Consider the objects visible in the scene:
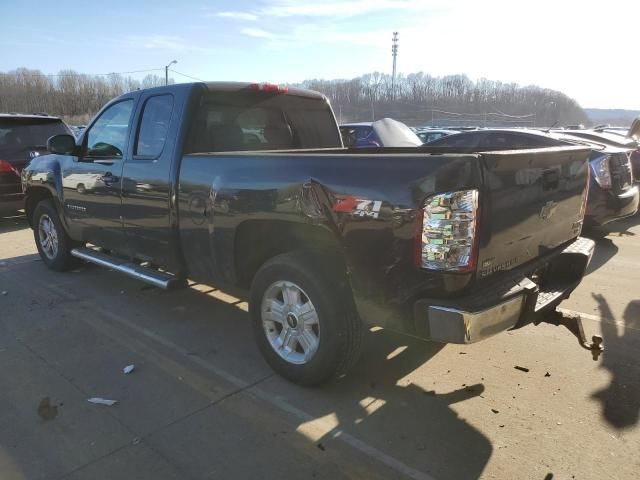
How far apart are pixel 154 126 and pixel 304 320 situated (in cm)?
232

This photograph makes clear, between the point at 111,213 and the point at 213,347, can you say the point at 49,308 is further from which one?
the point at 213,347

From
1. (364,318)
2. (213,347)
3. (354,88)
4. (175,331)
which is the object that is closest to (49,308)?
(175,331)

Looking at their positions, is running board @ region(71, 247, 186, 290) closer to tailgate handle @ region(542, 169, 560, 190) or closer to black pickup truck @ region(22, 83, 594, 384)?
black pickup truck @ region(22, 83, 594, 384)

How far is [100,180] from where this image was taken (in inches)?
194

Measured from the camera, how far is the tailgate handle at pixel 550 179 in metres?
3.11

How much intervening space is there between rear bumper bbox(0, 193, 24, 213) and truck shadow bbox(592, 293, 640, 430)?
952 centimetres

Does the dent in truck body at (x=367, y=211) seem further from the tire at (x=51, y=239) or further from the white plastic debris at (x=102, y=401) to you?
the tire at (x=51, y=239)

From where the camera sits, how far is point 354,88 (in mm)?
96812

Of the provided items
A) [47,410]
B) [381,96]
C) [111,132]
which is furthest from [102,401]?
[381,96]

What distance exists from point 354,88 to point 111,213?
96838 mm

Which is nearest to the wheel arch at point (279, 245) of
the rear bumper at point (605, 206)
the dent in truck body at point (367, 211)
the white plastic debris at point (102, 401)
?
the dent in truck body at point (367, 211)

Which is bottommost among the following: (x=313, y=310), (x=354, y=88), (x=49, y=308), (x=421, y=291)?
(x=49, y=308)

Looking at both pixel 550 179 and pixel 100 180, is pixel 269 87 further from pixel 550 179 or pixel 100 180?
pixel 550 179

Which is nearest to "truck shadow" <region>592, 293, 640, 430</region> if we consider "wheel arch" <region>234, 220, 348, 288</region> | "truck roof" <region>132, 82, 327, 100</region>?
"wheel arch" <region>234, 220, 348, 288</region>
